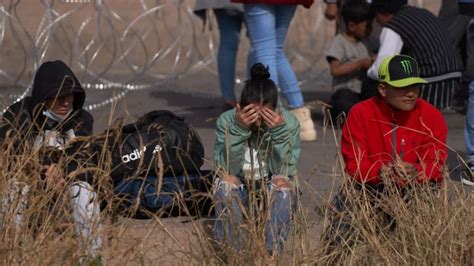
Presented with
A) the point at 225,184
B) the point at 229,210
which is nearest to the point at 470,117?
the point at 225,184

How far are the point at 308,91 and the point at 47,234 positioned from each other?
6.05 metres

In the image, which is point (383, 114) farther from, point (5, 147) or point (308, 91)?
point (308, 91)

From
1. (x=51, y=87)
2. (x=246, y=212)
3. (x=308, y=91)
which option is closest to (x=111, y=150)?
(x=51, y=87)

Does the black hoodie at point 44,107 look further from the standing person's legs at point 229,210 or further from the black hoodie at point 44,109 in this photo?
the standing person's legs at point 229,210

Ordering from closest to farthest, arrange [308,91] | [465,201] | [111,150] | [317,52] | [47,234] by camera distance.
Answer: [47,234] < [465,201] < [111,150] < [308,91] < [317,52]

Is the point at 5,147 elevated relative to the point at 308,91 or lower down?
elevated

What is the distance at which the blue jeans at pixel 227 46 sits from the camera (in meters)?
9.73

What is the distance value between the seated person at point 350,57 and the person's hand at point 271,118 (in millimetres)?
3197

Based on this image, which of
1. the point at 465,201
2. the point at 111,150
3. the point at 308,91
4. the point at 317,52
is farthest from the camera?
the point at 317,52

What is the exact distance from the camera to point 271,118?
21.6ft

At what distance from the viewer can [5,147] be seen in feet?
20.8

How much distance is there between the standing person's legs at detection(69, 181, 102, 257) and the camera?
19.0 ft

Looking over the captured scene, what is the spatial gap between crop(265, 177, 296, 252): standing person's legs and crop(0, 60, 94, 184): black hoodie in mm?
926

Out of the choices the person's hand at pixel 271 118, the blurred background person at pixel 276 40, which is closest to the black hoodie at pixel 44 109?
the person's hand at pixel 271 118
